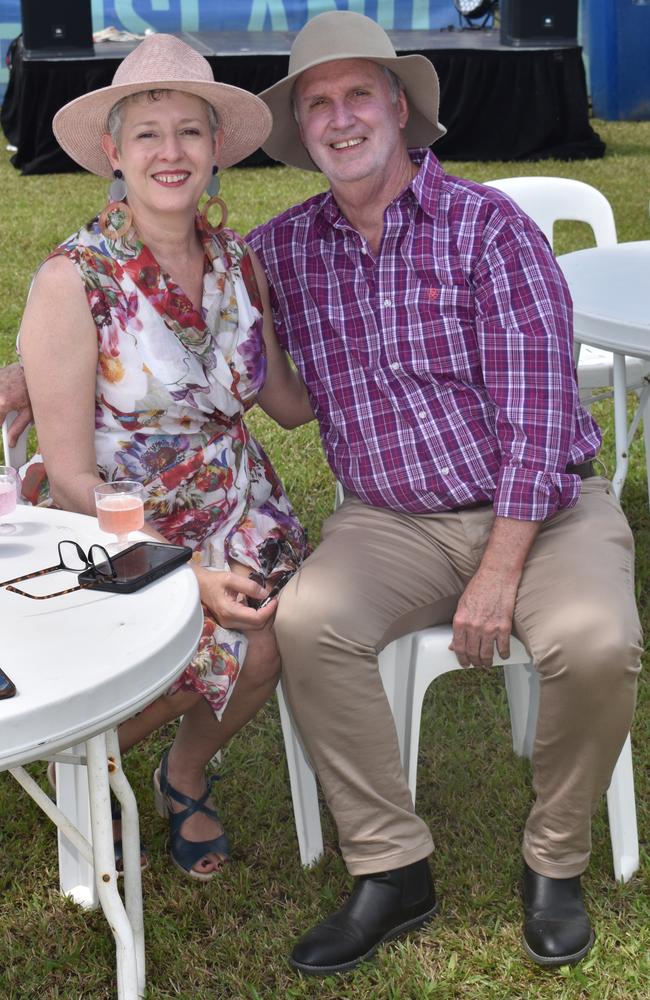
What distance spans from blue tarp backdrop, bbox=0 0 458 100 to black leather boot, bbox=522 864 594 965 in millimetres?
11534

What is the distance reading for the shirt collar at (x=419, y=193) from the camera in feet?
7.78

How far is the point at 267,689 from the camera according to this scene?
7.54ft

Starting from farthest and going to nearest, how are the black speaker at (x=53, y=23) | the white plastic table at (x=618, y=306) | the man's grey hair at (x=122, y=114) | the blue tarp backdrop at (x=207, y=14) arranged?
the blue tarp backdrop at (x=207, y=14) < the black speaker at (x=53, y=23) < the white plastic table at (x=618, y=306) < the man's grey hair at (x=122, y=114)

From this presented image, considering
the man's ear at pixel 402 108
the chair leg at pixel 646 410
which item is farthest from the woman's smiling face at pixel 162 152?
the chair leg at pixel 646 410

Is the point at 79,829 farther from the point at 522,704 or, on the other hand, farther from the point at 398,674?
the point at 522,704

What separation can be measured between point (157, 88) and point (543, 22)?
8819 mm

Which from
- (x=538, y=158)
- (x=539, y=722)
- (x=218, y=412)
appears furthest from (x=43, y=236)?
(x=539, y=722)

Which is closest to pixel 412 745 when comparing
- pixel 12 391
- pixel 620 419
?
pixel 12 391

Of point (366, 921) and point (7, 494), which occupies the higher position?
point (7, 494)

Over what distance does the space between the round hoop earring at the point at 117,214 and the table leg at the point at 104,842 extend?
3.36 feet

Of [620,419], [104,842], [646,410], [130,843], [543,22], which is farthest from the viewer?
[543,22]

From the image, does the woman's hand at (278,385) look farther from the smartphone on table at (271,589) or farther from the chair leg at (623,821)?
the chair leg at (623,821)

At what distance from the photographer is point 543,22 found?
10195mm

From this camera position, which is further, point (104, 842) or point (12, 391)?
point (12, 391)
